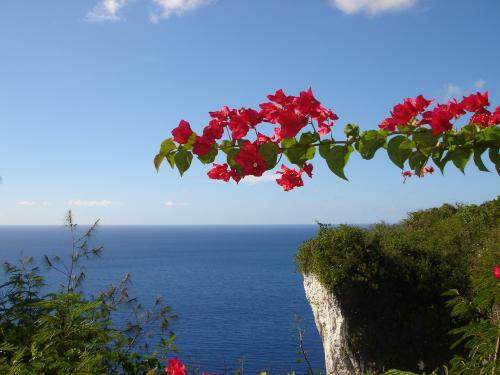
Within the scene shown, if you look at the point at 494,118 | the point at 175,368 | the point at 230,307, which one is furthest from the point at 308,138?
the point at 230,307

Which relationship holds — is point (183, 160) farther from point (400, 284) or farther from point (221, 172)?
point (400, 284)

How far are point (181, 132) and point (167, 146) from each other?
0.37ft

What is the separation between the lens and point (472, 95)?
201cm

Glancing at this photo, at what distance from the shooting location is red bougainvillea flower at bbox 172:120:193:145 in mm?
1784

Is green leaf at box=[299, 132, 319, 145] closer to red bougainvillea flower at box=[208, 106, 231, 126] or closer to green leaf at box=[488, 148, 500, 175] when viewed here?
red bougainvillea flower at box=[208, 106, 231, 126]

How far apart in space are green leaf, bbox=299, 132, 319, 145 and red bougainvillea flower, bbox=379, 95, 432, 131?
27 cm

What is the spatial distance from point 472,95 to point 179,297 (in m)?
51.8

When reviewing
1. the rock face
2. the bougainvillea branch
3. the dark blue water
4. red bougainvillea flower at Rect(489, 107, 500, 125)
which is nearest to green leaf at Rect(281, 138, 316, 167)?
the bougainvillea branch

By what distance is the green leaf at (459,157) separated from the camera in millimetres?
1812

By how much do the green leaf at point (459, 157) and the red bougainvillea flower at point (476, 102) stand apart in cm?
24

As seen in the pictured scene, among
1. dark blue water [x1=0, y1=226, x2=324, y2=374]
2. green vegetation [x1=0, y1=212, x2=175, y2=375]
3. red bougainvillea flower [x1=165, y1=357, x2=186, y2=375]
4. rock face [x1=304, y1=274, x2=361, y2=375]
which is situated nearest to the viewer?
red bougainvillea flower [x1=165, y1=357, x2=186, y2=375]

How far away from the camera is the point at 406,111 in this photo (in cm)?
179

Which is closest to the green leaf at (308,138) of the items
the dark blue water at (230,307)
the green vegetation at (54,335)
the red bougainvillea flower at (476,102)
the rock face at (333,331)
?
the red bougainvillea flower at (476,102)

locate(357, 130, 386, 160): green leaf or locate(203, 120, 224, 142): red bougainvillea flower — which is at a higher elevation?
locate(203, 120, 224, 142): red bougainvillea flower
